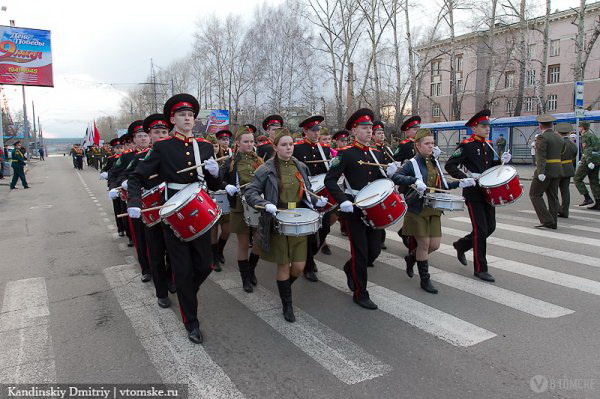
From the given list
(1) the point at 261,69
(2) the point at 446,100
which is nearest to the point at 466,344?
(1) the point at 261,69

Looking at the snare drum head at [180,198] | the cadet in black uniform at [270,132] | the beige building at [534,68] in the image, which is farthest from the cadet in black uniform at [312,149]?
the beige building at [534,68]

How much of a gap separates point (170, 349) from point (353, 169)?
8.58ft

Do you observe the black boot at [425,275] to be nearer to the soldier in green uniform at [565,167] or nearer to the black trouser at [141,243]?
the black trouser at [141,243]

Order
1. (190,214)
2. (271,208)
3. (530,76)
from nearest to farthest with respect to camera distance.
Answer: (190,214)
(271,208)
(530,76)

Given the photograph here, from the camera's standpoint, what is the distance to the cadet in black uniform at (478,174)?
5770 millimetres

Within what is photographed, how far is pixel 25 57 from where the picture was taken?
88.9ft

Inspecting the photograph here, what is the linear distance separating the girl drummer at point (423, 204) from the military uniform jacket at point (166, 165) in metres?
2.41

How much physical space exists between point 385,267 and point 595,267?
9.41ft

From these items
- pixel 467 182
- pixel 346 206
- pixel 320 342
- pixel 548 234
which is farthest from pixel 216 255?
pixel 548 234

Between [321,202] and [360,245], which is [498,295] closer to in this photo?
[360,245]

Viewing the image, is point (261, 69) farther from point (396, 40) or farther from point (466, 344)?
point (466, 344)

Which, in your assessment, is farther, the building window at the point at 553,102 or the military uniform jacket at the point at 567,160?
the building window at the point at 553,102

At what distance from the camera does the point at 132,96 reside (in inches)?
3233

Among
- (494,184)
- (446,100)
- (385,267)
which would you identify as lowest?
(385,267)
